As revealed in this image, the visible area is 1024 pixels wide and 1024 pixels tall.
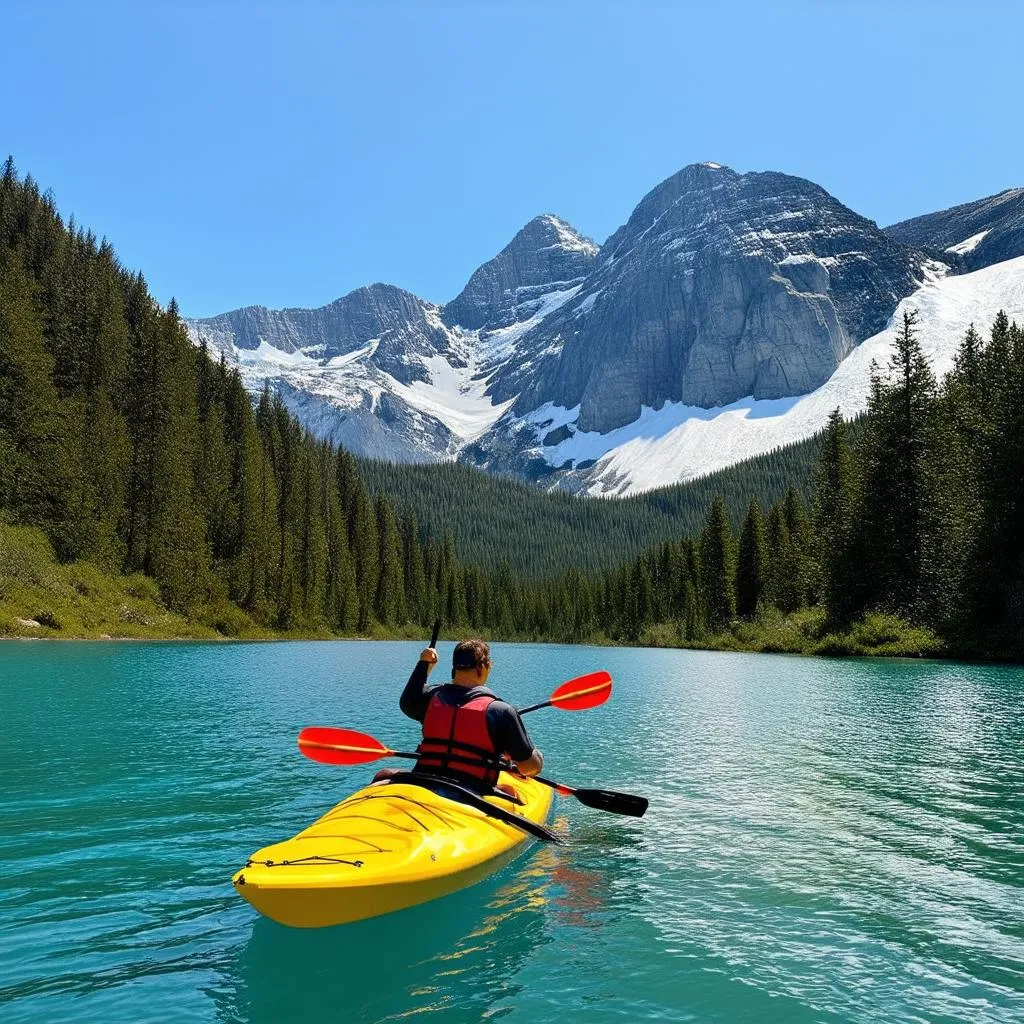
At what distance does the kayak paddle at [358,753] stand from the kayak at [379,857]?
151 centimetres

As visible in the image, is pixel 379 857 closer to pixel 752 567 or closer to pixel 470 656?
pixel 470 656

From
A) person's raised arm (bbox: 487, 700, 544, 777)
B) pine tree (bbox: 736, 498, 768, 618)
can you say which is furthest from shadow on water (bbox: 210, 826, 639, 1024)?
pine tree (bbox: 736, 498, 768, 618)

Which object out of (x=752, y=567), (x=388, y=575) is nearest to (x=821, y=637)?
(x=752, y=567)

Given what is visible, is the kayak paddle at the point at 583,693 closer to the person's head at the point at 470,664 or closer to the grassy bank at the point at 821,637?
the person's head at the point at 470,664

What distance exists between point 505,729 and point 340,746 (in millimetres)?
2733

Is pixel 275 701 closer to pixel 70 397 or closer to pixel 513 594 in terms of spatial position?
pixel 70 397

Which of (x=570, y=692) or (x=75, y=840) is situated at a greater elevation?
(x=570, y=692)

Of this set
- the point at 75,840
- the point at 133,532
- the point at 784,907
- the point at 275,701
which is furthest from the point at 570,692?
the point at 133,532

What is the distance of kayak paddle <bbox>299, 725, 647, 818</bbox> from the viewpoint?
34.8 ft

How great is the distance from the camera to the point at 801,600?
73250mm

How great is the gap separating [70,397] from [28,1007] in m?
63.5

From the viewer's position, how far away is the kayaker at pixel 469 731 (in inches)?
364

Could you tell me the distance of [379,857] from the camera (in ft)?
23.7

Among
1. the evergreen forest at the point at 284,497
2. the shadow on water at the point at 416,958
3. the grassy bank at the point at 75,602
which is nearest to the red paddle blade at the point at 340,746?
the shadow on water at the point at 416,958
